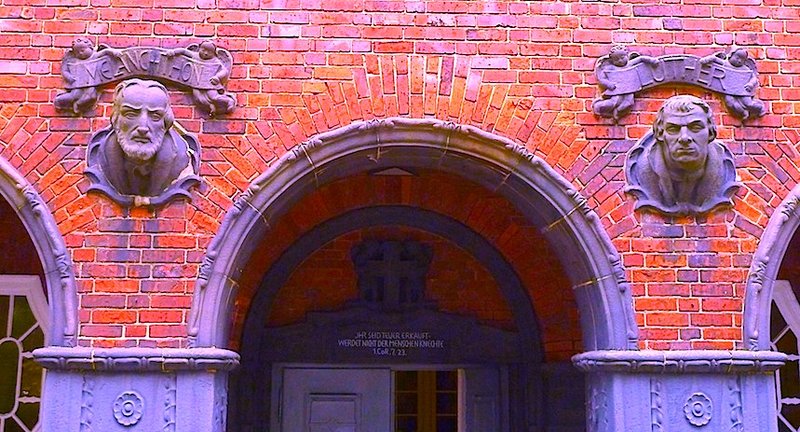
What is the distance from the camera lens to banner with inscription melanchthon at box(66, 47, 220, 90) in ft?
15.5

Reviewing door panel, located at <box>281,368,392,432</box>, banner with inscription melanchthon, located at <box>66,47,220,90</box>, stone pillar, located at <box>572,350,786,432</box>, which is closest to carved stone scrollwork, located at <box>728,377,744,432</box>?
stone pillar, located at <box>572,350,786,432</box>

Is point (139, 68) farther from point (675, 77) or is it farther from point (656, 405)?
point (656, 405)

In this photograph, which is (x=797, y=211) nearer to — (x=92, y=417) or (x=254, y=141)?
(x=254, y=141)

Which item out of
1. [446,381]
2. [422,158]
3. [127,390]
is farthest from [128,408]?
[446,381]

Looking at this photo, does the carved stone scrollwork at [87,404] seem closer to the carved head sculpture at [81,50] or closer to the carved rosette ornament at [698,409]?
the carved head sculpture at [81,50]

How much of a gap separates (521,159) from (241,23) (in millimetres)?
1713

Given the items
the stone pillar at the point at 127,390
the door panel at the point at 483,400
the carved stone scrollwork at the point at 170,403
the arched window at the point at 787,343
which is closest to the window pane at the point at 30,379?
the stone pillar at the point at 127,390

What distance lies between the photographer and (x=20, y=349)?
19.9ft

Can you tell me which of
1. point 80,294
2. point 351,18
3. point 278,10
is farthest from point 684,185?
point 80,294

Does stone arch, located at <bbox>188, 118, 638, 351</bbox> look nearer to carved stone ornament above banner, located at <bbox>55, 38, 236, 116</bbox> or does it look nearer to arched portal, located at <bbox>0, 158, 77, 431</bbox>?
carved stone ornament above banner, located at <bbox>55, 38, 236, 116</bbox>

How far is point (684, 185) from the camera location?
4.74 m

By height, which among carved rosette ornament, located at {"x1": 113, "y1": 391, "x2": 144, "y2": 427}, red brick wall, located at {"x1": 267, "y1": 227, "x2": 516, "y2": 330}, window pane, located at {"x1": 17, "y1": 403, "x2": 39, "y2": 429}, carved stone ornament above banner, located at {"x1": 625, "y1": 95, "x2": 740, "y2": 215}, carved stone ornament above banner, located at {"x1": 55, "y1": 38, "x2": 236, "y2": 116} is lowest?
window pane, located at {"x1": 17, "y1": 403, "x2": 39, "y2": 429}

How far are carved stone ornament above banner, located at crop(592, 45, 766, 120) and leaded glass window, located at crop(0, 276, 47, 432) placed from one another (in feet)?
13.1

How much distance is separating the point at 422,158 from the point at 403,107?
31 cm
